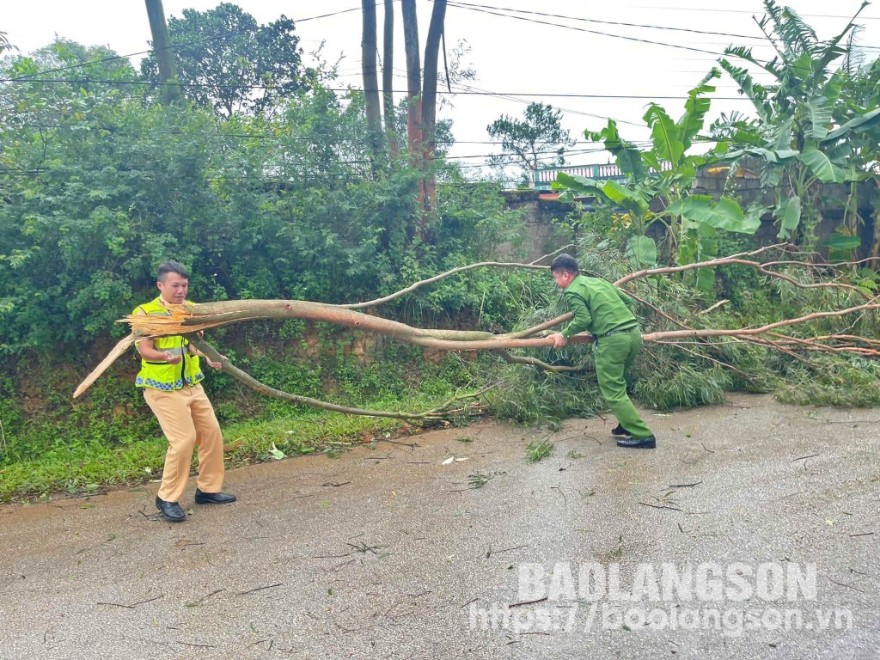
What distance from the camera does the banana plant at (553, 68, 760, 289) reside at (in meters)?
8.67

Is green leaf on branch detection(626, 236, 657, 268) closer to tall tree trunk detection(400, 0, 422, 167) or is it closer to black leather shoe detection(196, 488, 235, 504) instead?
tall tree trunk detection(400, 0, 422, 167)

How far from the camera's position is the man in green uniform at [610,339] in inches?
218

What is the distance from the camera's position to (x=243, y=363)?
783cm

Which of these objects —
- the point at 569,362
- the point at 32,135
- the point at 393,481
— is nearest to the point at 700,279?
the point at 569,362

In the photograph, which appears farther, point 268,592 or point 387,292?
point 387,292

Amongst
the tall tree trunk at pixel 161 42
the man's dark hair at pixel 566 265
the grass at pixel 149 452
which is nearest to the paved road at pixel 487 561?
the grass at pixel 149 452

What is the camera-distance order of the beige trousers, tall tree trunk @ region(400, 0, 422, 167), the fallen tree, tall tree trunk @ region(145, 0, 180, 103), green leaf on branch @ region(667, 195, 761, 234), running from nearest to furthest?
1. the fallen tree
2. the beige trousers
3. green leaf on branch @ region(667, 195, 761, 234)
4. tall tree trunk @ region(145, 0, 180, 103)
5. tall tree trunk @ region(400, 0, 422, 167)

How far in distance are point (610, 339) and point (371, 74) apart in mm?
6276

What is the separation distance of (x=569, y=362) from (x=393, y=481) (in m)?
2.76

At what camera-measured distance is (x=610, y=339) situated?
18.6 ft

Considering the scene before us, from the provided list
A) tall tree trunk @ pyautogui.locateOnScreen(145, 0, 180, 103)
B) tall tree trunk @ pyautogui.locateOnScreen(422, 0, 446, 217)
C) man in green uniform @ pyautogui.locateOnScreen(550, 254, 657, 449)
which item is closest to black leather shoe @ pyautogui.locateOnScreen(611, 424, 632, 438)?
man in green uniform @ pyautogui.locateOnScreen(550, 254, 657, 449)

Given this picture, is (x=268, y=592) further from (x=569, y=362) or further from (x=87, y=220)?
(x=87, y=220)

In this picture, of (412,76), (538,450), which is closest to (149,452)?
(538,450)

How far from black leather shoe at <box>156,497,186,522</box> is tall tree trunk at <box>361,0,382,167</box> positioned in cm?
567
